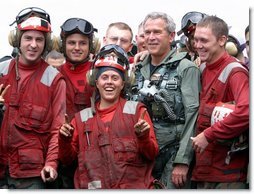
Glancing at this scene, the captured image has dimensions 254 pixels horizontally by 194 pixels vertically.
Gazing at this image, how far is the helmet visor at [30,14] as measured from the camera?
24.8 feet

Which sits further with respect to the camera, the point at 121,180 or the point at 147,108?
the point at 147,108

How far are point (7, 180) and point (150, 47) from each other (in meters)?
1.93

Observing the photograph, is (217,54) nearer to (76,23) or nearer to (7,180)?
(76,23)

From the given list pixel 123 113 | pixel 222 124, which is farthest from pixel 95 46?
pixel 222 124

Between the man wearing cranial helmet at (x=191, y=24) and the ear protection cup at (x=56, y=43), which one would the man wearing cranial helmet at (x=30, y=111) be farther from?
the man wearing cranial helmet at (x=191, y=24)

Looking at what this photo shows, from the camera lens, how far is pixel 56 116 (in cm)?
730

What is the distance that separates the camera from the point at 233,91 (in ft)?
22.4

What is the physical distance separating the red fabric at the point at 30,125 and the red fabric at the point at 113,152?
328mm

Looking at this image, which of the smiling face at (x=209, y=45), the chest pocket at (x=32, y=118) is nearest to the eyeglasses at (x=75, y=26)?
the chest pocket at (x=32, y=118)

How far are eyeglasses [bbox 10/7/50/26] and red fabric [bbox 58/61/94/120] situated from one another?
596mm

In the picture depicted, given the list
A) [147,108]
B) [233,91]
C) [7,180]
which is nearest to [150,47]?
[147,108]

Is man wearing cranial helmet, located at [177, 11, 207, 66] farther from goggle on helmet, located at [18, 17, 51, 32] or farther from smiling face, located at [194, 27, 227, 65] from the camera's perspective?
goggle on helmet, located at [18, 17, 51, 32]

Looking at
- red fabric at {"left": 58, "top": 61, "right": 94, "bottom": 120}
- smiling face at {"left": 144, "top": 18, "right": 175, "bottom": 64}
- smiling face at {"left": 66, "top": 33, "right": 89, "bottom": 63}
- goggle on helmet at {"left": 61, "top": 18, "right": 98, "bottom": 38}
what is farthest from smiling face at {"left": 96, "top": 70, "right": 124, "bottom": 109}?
goggle on helmet at {"left": 61, "top": 18, "right": 98, "bottom": 38}

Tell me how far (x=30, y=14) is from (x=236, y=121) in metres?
2.39
